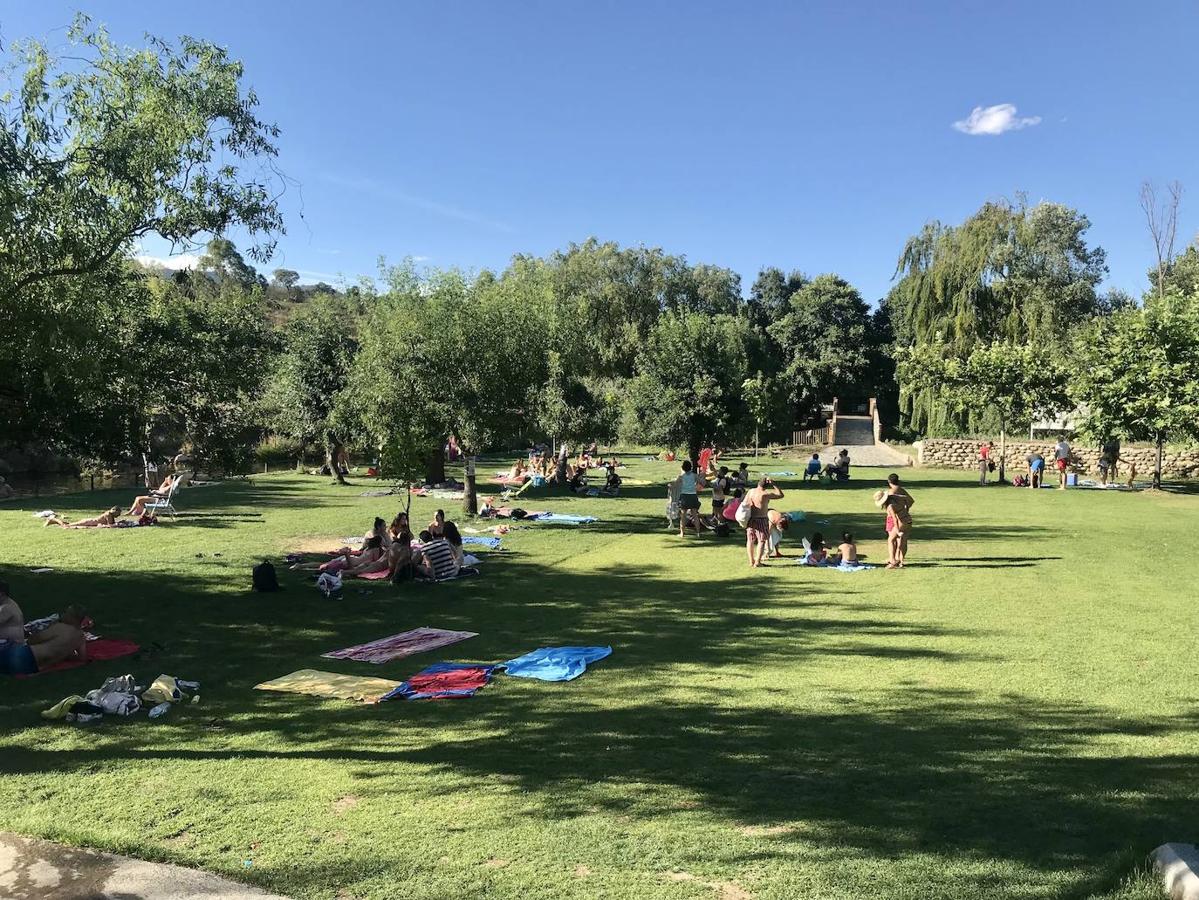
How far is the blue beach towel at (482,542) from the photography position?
1495 cm

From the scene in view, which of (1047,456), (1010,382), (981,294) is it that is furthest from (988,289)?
(1010,382)

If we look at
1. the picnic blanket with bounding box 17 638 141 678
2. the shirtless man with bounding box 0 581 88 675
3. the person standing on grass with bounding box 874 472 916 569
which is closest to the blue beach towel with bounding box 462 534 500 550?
the person standing on grass with bounding box 874 472 916 569

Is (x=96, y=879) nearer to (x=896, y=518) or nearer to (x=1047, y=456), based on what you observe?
(x=896, y=518)

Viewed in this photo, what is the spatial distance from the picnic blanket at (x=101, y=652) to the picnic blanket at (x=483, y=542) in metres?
6.99

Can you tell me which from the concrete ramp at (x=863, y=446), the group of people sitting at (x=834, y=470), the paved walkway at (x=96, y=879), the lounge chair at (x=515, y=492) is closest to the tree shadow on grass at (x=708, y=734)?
the paved walkway at (x=96, y=879)

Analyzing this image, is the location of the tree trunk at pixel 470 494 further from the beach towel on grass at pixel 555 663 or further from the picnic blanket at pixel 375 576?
the beach towel on grass at pixel 555 663

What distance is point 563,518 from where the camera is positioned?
18594 mm

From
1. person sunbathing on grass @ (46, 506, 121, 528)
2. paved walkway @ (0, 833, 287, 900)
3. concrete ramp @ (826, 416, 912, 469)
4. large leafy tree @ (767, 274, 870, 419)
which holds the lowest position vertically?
paved walkway @ (0, 833, 287, 900)

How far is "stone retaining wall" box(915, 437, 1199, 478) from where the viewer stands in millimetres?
29688

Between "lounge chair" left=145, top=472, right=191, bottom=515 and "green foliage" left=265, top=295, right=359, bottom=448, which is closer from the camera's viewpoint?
"lounge chair" left=145, top=472, right=191, bottom=515

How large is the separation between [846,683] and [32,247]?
8.54 meters

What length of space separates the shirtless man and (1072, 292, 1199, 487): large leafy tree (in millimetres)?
25370

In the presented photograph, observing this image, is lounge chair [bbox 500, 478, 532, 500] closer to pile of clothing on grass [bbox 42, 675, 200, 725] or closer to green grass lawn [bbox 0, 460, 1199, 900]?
green grass lawn [bbox 0, 460, 1199, 900]

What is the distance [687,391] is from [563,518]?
34.1 feet
